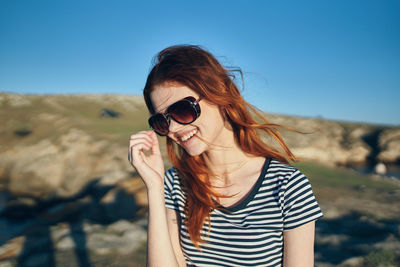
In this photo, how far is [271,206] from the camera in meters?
2.06

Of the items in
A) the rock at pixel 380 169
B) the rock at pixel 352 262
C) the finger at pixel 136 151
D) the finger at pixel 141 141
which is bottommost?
the rock at pixel 380 169

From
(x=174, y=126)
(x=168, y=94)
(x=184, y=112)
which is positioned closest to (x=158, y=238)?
(x=174, y=126)

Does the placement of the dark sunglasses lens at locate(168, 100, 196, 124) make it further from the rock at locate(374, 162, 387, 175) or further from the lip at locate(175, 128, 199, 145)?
the rock at locate(374, 162, 387, 175)

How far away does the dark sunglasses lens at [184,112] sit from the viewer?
2242 mm

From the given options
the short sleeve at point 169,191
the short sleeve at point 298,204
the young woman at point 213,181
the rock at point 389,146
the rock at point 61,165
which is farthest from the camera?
the rock at point 389,146

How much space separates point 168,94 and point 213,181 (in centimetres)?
98

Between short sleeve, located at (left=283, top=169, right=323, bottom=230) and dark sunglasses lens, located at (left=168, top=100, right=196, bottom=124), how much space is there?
0.94 metres

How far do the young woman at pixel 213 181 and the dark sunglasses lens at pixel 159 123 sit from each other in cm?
1

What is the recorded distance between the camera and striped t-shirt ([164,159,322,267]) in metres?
1.95

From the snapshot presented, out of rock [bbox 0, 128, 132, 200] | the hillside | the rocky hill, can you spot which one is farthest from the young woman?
rock [bbox 0, 128, 132, 200]

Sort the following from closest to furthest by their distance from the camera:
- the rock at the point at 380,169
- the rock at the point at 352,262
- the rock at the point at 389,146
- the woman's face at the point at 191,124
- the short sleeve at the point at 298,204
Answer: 1. the short sleeve at the point at 298,204
2. the woman's face at the point at 191,124
3. the rock at the point at 352,262
4. the rock at the point at 380,169
5. the rock at the point at 389,146

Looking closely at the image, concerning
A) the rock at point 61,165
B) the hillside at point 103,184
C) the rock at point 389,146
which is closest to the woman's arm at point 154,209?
the hillside at point 103,184

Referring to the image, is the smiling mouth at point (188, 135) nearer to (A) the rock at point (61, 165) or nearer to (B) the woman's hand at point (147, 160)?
(B) the woman's hand at point (147, 160)

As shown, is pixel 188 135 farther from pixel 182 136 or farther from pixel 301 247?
pixel 301 247
